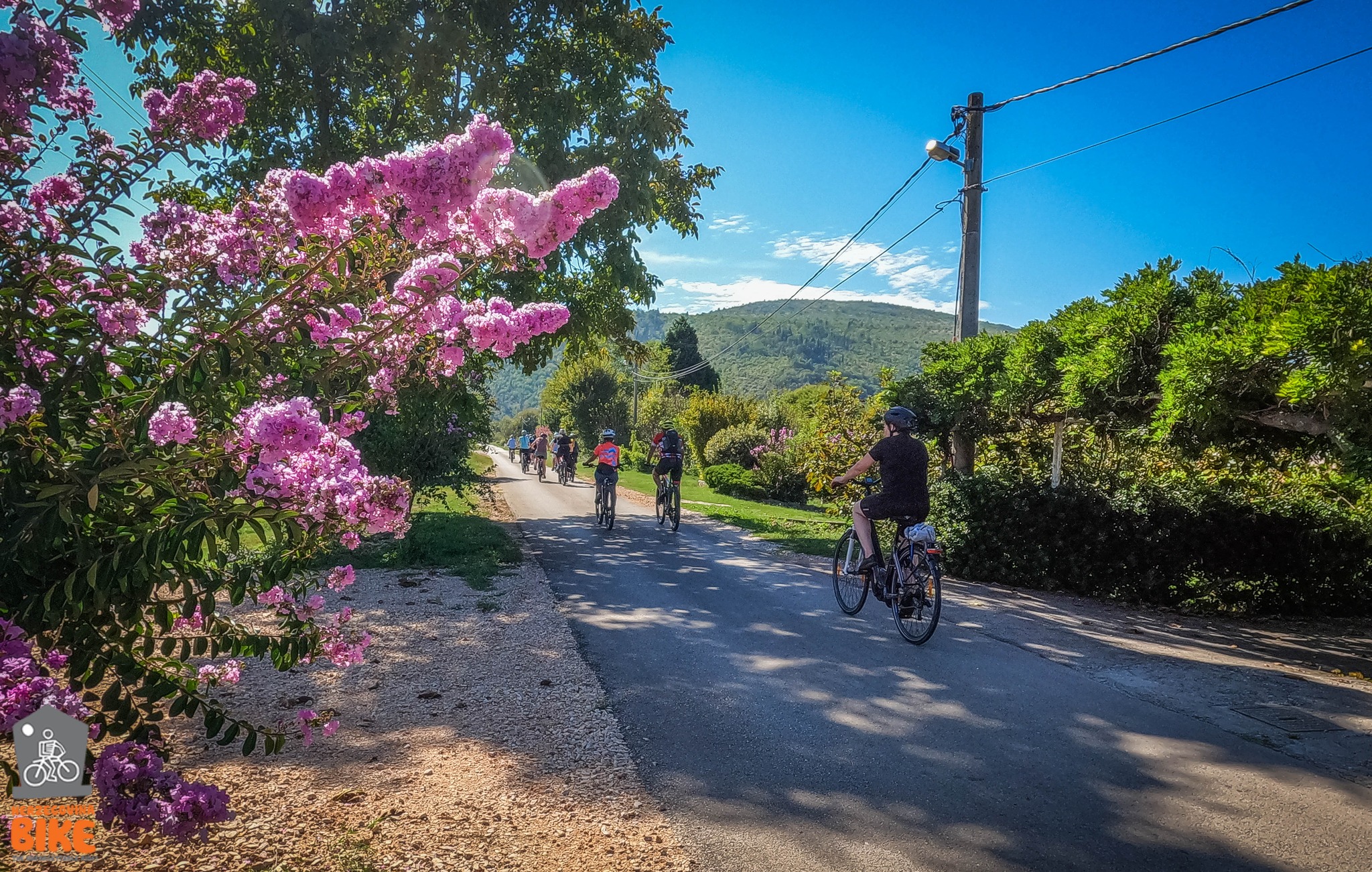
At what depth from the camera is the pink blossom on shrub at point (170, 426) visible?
2.28 m

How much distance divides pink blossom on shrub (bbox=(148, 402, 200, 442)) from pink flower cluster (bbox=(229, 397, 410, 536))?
132 millimetres

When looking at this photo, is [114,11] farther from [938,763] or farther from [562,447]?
[562,447]

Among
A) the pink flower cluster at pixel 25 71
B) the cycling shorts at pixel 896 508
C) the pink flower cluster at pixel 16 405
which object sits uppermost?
the pink flower cluster at pixel 25 71

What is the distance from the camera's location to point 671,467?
1402 centimetres

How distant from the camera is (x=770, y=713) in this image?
4555mm

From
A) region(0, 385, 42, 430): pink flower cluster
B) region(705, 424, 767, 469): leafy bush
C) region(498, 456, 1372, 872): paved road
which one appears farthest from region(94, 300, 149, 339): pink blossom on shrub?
region(705, 424, 767, 469): leafy bush

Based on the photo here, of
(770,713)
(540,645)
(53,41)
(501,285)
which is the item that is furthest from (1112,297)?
(501,285)

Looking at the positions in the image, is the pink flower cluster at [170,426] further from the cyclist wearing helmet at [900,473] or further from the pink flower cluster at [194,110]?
the cyclist wearing helmet at [900,473]

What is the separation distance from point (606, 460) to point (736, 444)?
65.0ft

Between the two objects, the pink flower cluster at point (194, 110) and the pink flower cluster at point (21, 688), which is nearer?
the pink flower cluster at point (21, 688)

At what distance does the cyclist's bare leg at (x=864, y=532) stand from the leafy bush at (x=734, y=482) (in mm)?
20661

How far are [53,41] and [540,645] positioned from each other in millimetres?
4834

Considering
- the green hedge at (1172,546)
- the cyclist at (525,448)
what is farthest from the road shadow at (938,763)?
the cyclist at (525,448)

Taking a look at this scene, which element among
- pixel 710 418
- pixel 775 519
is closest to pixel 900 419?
pixel 775 519
